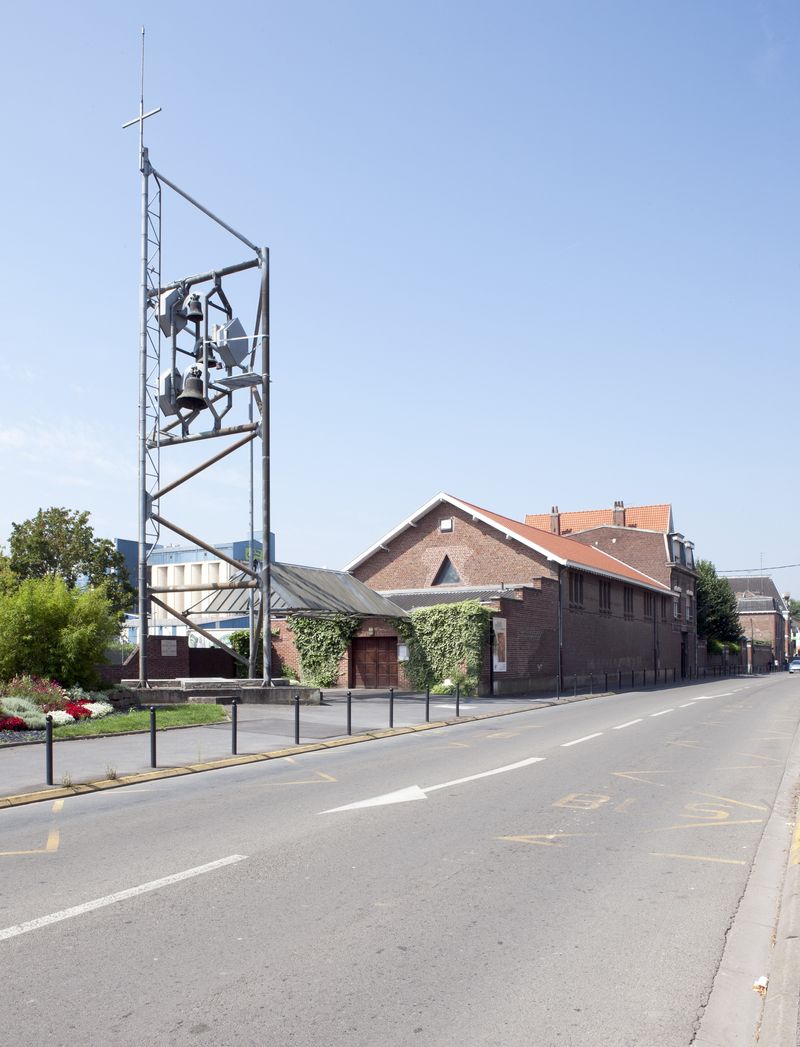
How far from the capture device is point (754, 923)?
5.84 meters

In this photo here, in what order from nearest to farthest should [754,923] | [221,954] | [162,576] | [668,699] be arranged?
[221,954] < [754,923] < [668,699] < [162,576]

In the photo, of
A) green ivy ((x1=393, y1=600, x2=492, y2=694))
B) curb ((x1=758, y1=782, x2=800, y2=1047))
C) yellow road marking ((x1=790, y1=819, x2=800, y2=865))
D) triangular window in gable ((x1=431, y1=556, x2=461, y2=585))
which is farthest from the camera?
triangular window in gable ((x1=431, y1=556, x2=461, y2=585))

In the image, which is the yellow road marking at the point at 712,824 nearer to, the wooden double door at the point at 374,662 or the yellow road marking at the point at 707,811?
the yellow road marking at the point at 707,811

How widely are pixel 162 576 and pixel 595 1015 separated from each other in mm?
107527

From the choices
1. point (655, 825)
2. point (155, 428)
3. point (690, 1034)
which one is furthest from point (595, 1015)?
point (155, 428)

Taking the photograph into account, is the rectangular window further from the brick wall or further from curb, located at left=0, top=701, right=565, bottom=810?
curb, located at left=0, top=701, right=565, bottom=810

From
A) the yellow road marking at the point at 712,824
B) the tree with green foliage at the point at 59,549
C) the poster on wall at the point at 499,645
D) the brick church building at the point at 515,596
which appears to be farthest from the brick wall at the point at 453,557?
the yellow road marking at the point at 712,824

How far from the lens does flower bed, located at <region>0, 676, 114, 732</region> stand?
17.4 metres

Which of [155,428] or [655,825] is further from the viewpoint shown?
[155,428]

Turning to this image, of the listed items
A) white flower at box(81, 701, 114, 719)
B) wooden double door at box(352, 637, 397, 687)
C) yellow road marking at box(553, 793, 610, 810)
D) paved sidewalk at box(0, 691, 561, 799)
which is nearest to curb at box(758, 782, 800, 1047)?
yellow road marking at box(553, 793, 610, 810)

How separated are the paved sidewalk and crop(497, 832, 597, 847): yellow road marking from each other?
6.24 meters

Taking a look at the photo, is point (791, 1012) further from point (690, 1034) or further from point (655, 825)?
point (655, 825)

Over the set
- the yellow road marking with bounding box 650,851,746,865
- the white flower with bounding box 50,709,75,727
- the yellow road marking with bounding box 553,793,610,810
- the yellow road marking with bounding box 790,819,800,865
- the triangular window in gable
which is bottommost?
the white flower with bounding box 50,709,75,727

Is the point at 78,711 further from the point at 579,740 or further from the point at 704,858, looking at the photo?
the point at 704,858
